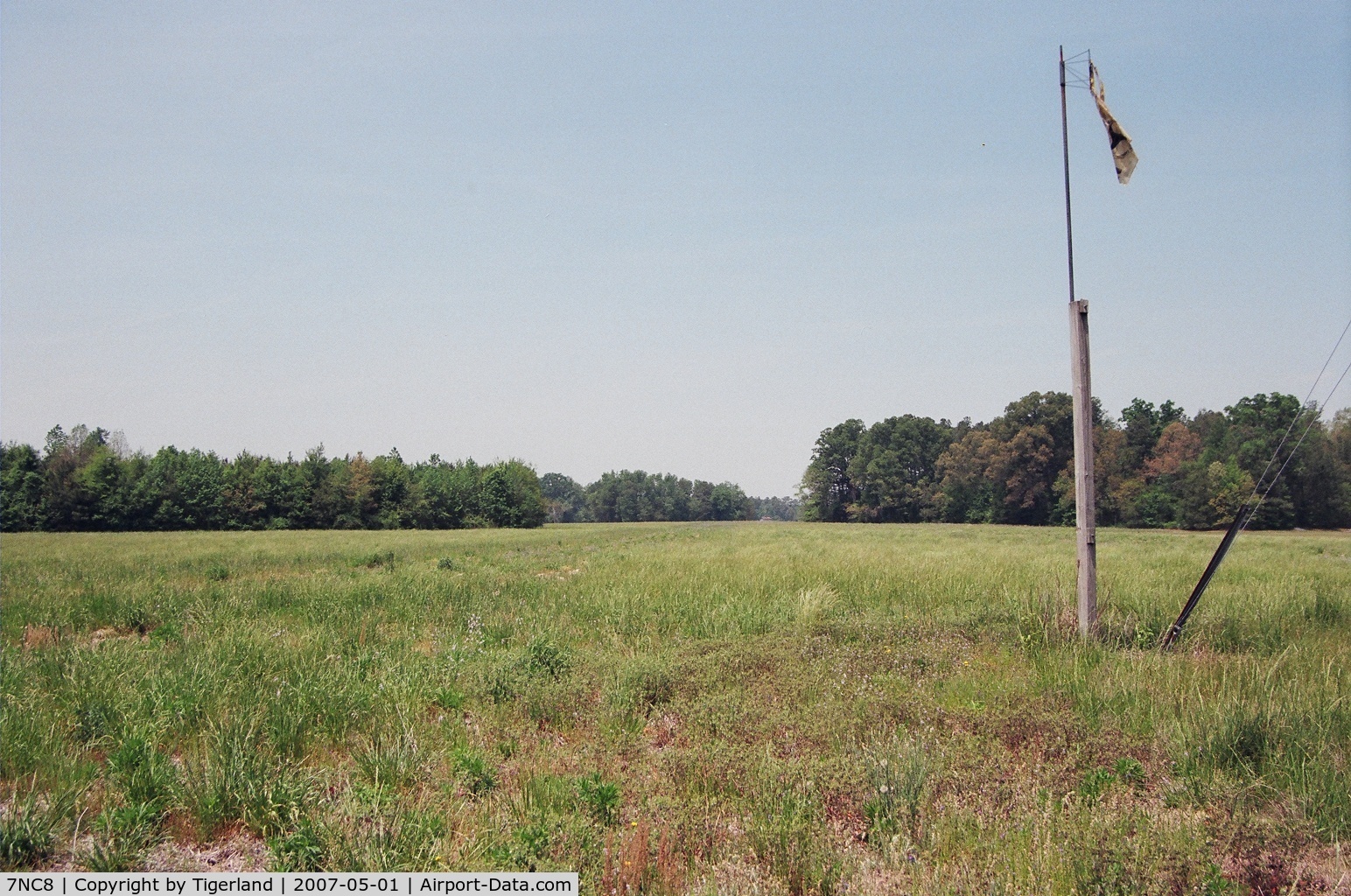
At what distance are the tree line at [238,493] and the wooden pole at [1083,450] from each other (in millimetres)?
85609

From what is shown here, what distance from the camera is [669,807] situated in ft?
12.9

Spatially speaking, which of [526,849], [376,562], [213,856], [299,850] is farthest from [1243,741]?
[376,562]

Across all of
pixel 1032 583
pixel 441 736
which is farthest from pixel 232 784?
pixel 1032 583

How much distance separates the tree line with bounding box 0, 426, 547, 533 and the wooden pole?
281ft

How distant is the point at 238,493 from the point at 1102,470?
3850 inches

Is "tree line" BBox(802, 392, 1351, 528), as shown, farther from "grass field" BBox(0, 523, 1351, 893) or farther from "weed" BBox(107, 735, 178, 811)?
"weed" BBox(107, 735, 178, 811)

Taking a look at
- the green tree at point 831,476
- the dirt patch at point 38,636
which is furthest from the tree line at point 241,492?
the dirt patch at point 38,636

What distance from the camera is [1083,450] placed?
7676 millimetres

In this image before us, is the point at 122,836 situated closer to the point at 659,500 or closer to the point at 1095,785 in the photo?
the point at 1095,785

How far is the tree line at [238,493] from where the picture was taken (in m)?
70.8

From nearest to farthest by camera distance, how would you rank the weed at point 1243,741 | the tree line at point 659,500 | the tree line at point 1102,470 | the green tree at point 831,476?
the weed at point 1243,741 < the tree line at point 1102,470 < the green tree at point 831,476 < the tree line at point 659,500

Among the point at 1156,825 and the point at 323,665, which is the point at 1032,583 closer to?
the point at 1156,825

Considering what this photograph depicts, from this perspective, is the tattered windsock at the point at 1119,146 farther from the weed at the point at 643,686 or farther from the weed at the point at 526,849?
the weed at the point at 526,849

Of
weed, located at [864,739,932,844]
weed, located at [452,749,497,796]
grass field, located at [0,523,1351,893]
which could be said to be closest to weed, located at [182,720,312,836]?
grass field, located at [0,523,1351,893]
